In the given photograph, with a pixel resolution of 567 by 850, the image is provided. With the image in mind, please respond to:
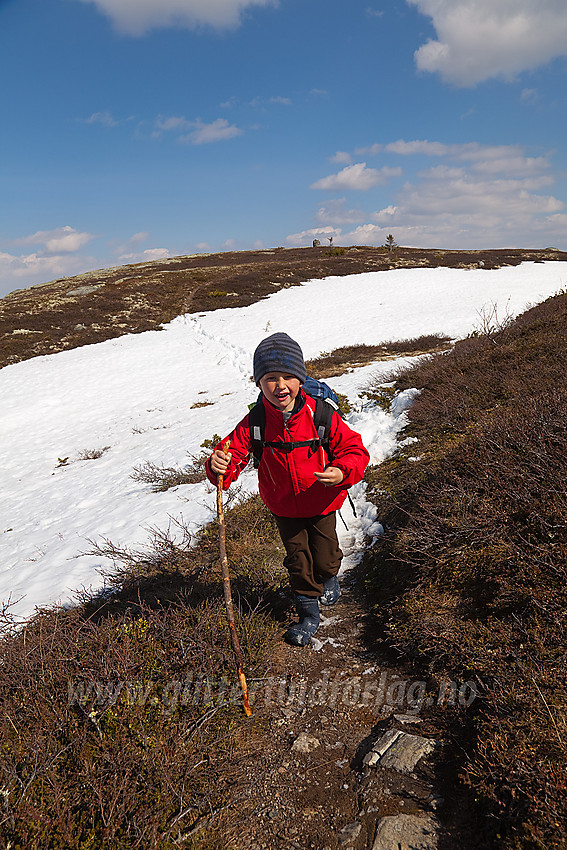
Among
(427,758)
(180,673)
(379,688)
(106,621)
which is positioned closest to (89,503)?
(106,621)

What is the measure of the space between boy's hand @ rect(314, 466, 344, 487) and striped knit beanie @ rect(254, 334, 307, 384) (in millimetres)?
704

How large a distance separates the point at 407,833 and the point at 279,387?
2498 millimetres

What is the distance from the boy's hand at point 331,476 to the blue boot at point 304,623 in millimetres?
1268

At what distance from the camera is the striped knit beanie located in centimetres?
314

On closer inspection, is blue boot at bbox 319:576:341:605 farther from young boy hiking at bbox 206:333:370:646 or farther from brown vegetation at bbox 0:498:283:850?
brown vegetation at bbox 0:498:283:850

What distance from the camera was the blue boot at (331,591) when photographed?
4.02 metres

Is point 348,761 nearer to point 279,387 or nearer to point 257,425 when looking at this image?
point 257,425

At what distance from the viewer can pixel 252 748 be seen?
9.14 feet

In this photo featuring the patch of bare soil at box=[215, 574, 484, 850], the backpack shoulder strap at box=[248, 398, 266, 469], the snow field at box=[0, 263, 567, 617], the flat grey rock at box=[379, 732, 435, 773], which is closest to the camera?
the patch of bare soil at box=[215, 574, 484, 850]

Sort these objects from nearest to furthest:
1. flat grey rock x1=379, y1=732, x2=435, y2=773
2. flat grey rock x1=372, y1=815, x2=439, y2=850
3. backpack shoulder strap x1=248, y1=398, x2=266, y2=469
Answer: flat grey rock x1=372, y1=815, x2=439, y2=850 < flat grey rock x1=379, y1=732, x2=435, y2=773 < backpack shoulder strap x1=248, y1=398, x2=266, y2=469

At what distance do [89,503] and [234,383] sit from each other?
9.13 m

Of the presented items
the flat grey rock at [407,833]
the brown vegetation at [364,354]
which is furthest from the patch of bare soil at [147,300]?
the flat grey rock at [407,833]

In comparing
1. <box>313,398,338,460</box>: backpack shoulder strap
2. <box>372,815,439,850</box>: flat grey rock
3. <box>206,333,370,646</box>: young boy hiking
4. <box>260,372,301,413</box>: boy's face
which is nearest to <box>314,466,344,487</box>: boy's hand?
<box>206,333,370,646</box>: young boy hiking

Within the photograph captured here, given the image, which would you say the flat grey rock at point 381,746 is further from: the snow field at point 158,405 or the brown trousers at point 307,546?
the snow field at point 158,405
